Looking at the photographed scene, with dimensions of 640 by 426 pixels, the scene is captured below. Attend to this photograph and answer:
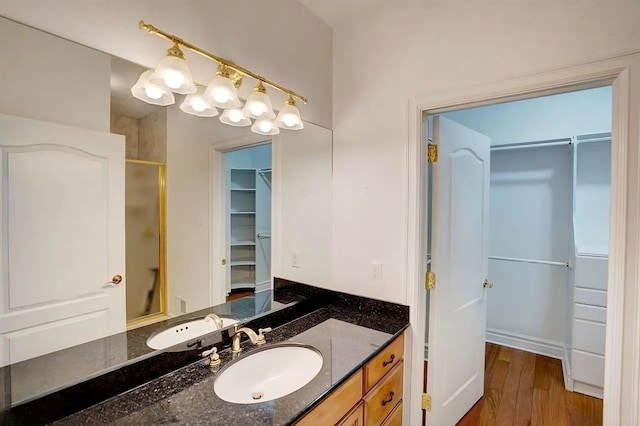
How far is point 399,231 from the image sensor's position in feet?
5.53

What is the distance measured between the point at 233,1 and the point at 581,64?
147cm

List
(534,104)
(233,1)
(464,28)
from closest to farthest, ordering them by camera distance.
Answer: (233,1), (464,28), (534,104)

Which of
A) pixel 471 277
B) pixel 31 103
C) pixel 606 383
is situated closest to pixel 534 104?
pixel 471 277

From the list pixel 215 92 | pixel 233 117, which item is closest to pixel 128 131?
pixel 215 92

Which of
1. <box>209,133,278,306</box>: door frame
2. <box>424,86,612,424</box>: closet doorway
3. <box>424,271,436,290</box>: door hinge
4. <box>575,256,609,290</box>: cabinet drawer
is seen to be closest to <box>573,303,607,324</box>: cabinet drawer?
<box>424,86,612,424</box>: closet doorway

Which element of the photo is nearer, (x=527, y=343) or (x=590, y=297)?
(x=590, y=297)

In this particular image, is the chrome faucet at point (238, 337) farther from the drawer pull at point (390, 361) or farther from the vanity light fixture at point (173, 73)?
the vanity light fixture at point (173, 73)

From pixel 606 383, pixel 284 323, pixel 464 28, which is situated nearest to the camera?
pixel 606 383

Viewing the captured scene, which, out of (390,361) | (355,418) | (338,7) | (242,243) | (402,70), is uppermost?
(338,7)

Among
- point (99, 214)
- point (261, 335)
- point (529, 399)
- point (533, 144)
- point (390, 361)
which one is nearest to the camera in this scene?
point (99, 214)

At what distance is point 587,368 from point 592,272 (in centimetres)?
73

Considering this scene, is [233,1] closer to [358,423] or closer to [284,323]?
[284,323]

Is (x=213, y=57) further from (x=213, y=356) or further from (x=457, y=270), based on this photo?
(x=457, y=270)

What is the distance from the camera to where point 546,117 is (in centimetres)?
290
